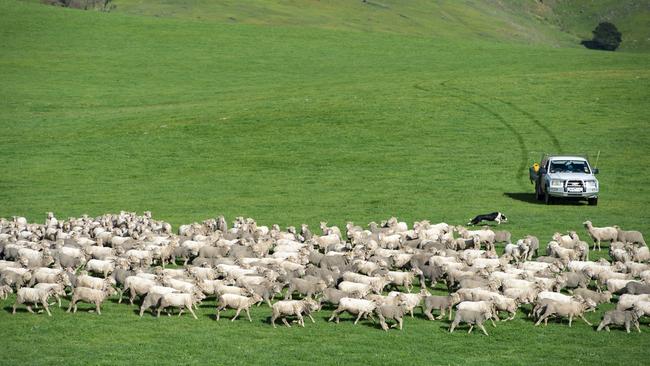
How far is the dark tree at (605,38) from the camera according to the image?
184500mm

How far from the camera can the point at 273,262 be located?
2664 cm

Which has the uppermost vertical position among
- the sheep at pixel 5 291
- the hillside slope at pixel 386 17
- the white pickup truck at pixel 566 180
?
the hillside slope at pixel 386 17

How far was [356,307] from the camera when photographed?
73.8ft

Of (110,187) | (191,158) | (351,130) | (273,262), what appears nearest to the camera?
(273,262)

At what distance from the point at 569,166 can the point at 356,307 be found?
22061 mm

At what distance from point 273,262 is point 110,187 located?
21.8 metres

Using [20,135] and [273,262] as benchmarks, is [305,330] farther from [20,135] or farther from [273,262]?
[20,135]

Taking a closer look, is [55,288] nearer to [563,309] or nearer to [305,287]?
[305,287]

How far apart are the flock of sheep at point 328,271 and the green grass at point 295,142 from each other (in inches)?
25.5

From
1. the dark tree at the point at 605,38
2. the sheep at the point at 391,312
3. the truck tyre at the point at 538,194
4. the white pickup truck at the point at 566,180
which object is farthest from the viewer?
the dark tree at the point at 605,38

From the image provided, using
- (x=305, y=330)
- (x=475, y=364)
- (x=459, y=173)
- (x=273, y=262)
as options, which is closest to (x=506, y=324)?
(x=475, y=364)

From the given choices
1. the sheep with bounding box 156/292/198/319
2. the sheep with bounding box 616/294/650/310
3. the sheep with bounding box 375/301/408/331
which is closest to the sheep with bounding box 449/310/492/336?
the sheep with bounding box 375/301/408/331

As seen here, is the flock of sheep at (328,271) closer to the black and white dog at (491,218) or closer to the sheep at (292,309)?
the sheep at (292,309)

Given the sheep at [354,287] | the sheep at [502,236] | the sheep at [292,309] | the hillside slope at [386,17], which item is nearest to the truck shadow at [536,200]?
the sheep at [502,236]
